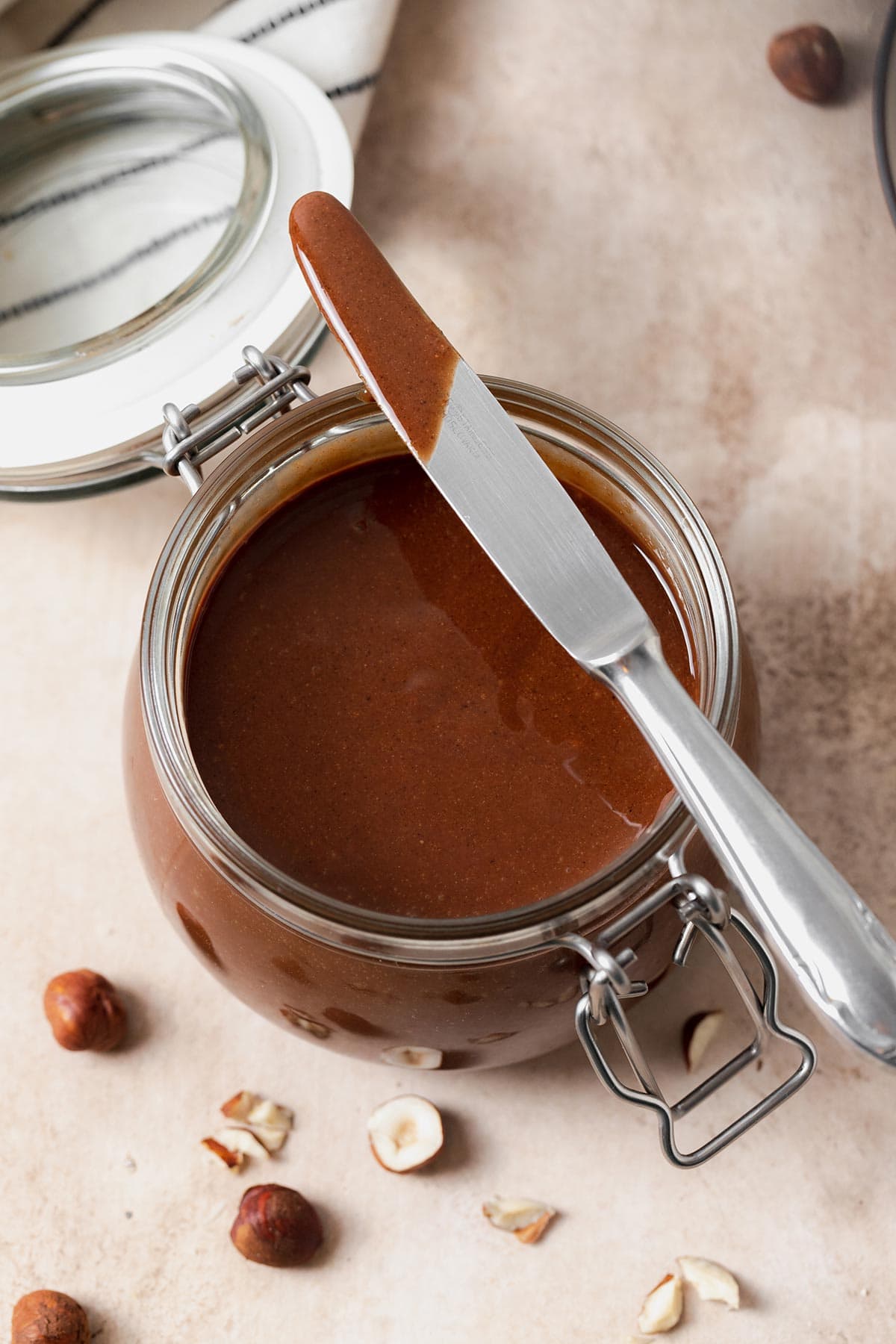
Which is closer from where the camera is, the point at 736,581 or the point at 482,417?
the point at 482,417

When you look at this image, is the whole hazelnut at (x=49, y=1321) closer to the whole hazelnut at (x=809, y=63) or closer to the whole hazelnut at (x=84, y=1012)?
the whole hazelnut at (x=84, y=1012)

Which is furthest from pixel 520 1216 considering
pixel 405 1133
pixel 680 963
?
pixel 680 963

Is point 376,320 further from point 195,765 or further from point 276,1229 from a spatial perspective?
point 276,1229

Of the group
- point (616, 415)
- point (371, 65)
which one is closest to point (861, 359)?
point (616, 415)

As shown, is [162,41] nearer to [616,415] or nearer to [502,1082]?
[616,415]

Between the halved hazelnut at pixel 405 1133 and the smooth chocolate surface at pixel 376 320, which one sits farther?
the halved hazelnut at pixel 405 1133

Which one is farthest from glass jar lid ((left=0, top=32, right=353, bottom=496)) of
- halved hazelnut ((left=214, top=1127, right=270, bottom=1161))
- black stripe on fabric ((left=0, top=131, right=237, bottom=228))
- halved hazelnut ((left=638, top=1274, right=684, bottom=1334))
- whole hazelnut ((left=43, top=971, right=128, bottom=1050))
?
halved hazelnut ((left=638, top=1274, right=684, bottom=1334))

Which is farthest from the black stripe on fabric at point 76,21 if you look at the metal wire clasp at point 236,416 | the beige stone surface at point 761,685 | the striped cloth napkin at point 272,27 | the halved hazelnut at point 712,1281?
the halved hazelnut at point 712,1281
